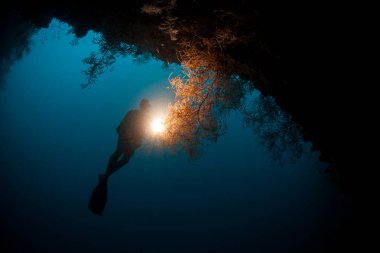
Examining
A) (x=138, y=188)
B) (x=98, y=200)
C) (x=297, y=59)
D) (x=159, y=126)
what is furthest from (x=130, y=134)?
(x=138, y=188)

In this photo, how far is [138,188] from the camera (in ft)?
280

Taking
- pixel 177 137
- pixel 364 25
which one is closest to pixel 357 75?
pixel 364 25

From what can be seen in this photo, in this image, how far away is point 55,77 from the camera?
A: 17825cm

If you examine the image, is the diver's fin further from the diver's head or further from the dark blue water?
the dark blue water

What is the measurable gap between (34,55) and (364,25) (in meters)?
246

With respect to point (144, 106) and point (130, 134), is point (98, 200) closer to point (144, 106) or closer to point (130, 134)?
point (130, 134)

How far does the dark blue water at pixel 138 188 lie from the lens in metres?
45.0

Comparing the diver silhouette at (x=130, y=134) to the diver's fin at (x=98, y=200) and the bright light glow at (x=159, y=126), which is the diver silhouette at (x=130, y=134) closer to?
the diver's fin at (x=98, y=200)

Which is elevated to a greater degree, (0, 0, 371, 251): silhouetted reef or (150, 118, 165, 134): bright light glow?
(0, 0, 371, 251): silhouetted reef

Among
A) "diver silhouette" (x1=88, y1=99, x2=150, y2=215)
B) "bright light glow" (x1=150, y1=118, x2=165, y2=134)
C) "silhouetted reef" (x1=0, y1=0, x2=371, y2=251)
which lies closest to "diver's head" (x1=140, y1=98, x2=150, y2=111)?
"diver silhouette" (x1=88, y1=99, x2=150, y2=215)

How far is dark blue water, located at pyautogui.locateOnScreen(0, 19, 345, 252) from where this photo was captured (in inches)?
1770

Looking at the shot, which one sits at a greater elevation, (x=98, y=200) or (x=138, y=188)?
(x=98, y=200)

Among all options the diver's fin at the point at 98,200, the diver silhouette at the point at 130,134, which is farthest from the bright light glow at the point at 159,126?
the diver silhouette at the point at 130,134

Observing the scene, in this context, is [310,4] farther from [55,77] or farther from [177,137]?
[55,77]
